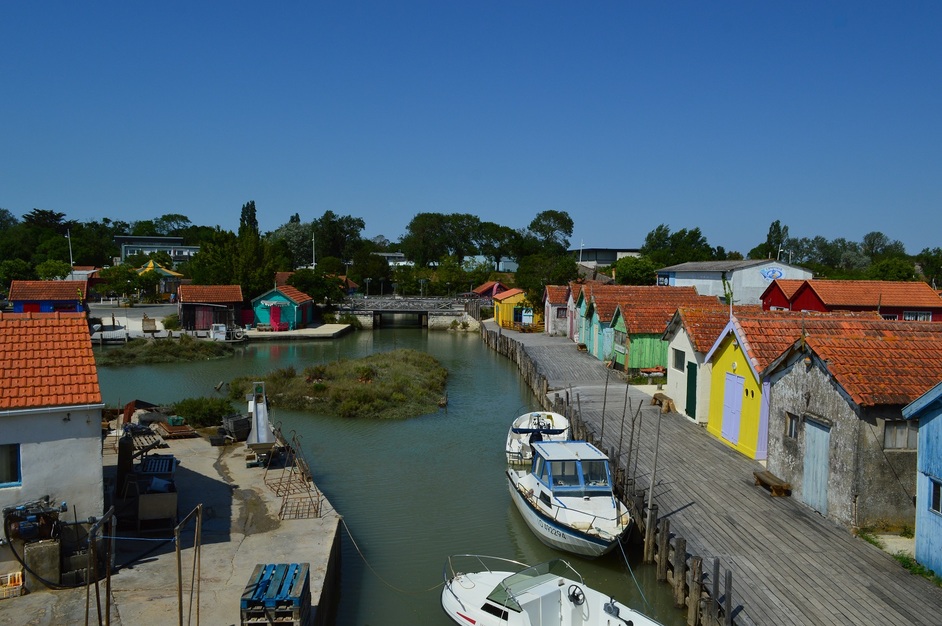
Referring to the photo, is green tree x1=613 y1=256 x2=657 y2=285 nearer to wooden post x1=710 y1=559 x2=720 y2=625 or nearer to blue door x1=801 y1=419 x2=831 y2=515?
blue door x1=801 y1=419 x2=831 y2=515

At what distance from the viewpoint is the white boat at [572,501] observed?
1515cm

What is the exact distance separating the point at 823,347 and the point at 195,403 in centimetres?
2072

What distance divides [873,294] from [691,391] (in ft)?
78.5

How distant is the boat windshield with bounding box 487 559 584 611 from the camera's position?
38.8 ft

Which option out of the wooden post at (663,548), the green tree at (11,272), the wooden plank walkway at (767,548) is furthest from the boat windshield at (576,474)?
the green tree at (11,272)

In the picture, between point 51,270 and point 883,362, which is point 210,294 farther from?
point 883,362

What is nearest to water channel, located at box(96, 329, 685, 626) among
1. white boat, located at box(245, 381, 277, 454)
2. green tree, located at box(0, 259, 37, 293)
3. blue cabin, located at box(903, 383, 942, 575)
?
white boat, located at box(245, 381, 277, 454)

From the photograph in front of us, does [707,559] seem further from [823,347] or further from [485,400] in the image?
[485,400]

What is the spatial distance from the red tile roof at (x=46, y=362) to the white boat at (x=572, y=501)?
9617 mm

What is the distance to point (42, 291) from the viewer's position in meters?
53.1

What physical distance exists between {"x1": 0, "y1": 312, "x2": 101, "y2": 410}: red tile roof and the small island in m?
16.0

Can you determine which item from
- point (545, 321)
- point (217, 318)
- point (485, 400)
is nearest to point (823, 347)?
point (485, 400)

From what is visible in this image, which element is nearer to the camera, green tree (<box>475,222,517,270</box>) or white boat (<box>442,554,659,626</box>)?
white boat (<box>442,554,659,626</box>)

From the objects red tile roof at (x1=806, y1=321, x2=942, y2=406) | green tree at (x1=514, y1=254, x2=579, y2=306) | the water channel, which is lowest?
the water channel
